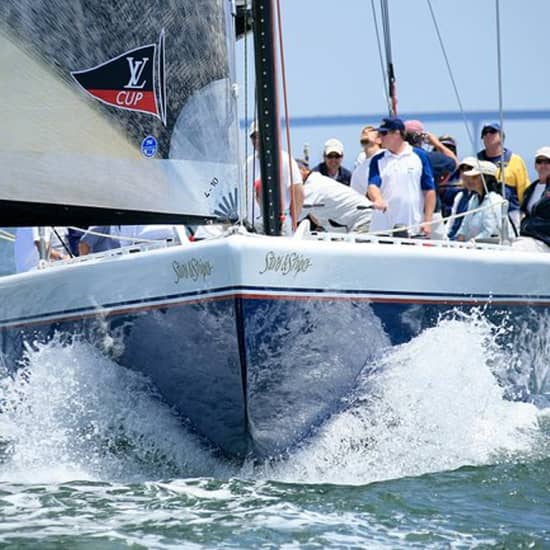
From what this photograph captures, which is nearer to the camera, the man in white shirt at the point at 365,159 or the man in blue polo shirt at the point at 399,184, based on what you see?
the man in blue polo shirt at the point at 399,184

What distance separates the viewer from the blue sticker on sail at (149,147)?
20.6ft

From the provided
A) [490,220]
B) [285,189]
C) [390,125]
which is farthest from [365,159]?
[285,189]

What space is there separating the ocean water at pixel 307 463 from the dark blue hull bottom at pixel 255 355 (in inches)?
4.5

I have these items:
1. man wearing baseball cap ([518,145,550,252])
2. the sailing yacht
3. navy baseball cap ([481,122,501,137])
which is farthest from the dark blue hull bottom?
navy baseball cap ([481,122,501,137])

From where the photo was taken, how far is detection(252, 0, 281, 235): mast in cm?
691

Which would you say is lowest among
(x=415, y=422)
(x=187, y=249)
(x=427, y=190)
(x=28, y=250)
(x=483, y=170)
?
(x=415, y=422)

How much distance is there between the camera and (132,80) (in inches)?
244

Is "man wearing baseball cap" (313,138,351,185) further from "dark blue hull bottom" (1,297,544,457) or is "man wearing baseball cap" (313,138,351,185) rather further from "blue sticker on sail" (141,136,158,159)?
"blue sticker on sail" (141,136,158,159)

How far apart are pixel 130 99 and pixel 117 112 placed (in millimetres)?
91

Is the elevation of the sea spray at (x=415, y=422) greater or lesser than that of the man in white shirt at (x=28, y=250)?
lesser

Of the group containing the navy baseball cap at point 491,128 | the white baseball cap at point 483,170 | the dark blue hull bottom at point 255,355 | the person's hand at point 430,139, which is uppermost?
the person's hand at point 430,139

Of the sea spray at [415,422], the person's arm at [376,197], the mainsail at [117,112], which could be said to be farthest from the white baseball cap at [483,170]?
the mainsail at [117,112]

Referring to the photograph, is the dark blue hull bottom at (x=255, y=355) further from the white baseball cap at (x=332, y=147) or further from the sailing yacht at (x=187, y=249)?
the white baseball cap at (x=332, y=147)

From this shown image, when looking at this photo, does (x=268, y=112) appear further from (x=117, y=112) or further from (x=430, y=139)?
(x=430, y=139)
